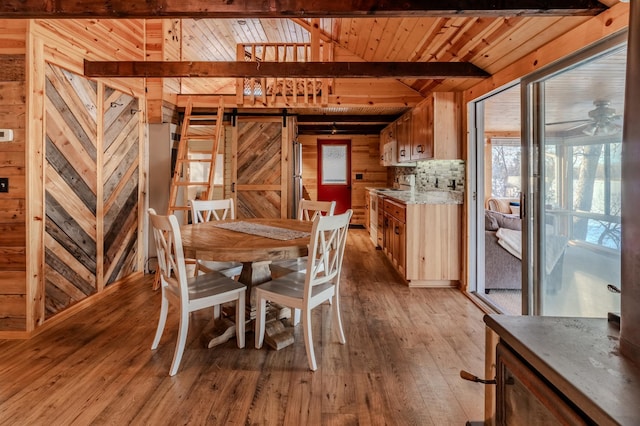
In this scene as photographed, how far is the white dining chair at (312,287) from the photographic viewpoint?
208 cm

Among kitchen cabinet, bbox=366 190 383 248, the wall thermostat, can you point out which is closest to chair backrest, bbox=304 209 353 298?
the wall thermostat

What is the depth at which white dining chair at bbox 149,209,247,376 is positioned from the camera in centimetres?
203

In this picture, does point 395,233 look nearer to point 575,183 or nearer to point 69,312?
point 575,183

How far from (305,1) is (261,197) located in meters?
3.89

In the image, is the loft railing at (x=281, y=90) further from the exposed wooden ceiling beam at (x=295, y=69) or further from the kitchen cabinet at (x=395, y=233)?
the kitchen cabinet at (x=395, y=233)

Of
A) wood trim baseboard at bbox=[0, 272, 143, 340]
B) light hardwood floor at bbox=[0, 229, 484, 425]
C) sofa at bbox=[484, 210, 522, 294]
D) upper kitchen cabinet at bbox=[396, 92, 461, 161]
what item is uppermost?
upper kitchen cabinet at bbox=[396, 92, 461, 161]

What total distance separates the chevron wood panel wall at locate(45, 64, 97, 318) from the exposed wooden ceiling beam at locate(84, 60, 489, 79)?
1.10 ft

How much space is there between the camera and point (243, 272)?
2.63m

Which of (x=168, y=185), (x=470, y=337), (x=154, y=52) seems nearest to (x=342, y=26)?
(x=154, y=52)

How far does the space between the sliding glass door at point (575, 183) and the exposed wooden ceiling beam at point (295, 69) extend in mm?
732

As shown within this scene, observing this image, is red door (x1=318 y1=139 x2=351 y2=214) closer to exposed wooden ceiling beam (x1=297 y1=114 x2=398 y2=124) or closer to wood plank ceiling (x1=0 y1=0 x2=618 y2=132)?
exposed wooden ceiling beam (x1=297 y1=114 x2=398 y2=124)

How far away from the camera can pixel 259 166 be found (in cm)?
554

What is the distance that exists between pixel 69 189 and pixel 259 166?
2.91 m

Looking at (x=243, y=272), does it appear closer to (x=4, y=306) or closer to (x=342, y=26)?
(x=4, y=306)
